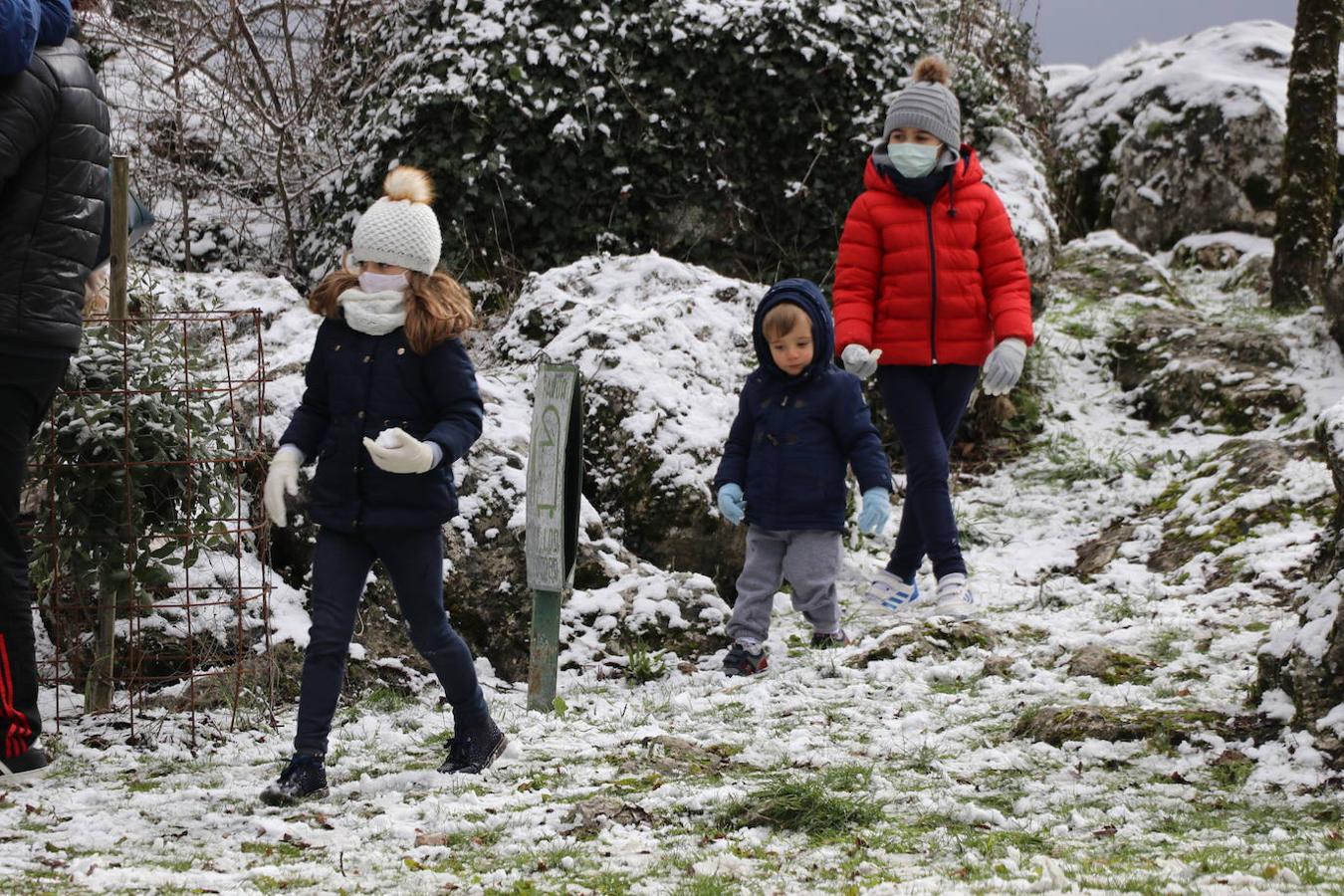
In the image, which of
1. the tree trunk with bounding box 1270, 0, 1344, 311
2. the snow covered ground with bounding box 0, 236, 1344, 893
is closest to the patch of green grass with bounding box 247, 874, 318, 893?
the snow covered ground with bounding box 0, 236, 1344, 893

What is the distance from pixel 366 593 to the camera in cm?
533

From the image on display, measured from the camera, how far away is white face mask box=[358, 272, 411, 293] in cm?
393

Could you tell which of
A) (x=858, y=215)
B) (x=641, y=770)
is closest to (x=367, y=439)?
(x=641, y=770)

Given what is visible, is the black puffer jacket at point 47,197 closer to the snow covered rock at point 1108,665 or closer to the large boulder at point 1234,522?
the snow covered rock at point 1108,665

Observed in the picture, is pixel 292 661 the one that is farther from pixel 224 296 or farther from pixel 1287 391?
pixel 1287 391

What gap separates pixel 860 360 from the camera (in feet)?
18.3

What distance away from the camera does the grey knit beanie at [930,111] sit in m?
5.70

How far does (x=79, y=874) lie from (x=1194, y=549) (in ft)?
16.4

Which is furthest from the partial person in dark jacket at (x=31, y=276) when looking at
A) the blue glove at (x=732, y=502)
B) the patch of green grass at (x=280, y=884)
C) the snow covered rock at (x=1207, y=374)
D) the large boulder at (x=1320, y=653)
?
the snow covered rock at (x=1207, y=374)

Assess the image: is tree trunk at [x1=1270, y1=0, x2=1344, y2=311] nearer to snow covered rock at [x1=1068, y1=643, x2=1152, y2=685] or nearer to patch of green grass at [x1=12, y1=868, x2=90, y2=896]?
snow covered rock at [x1=1068, y1=643, x2=1152, y2=685]

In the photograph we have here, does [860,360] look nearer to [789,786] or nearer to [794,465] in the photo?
[794,465]

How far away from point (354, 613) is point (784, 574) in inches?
81.9

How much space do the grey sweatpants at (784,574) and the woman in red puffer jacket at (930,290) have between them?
2.21 feet

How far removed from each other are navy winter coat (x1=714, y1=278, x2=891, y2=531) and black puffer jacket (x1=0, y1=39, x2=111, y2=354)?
250 cm
